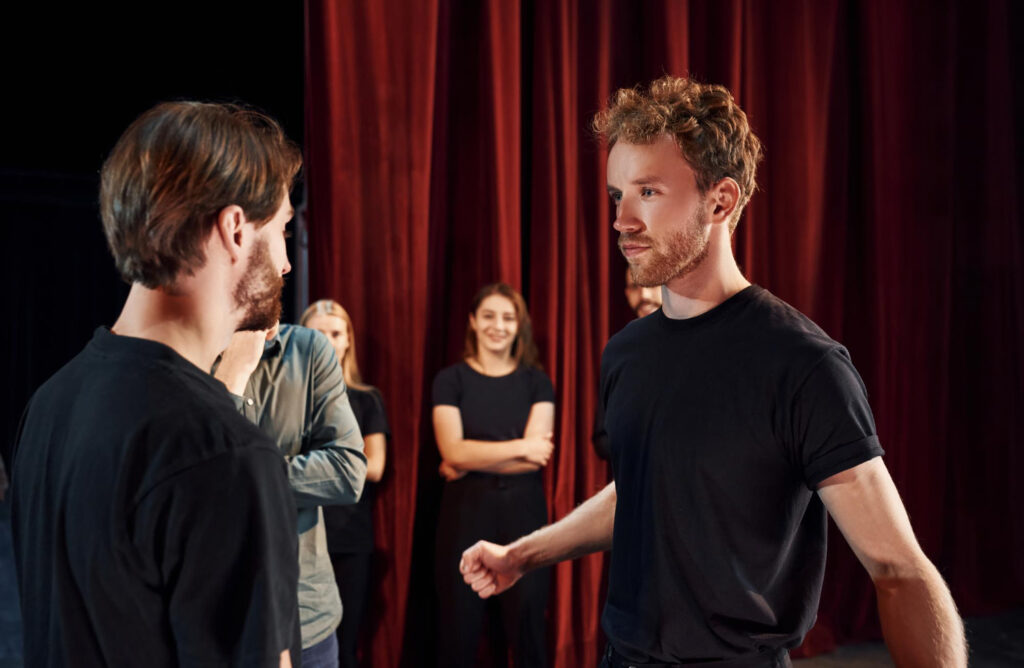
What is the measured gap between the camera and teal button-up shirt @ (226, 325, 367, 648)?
70.2 inches

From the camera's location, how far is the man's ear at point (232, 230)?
→ 0.85m

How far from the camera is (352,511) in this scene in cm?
288

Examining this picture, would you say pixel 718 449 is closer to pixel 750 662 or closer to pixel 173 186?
pixel 750 662

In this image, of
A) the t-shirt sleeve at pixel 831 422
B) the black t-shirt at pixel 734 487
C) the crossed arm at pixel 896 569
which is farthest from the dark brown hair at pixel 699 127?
the crossed arm at pixel 896 569

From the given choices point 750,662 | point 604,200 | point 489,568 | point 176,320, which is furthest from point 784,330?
point 604,200

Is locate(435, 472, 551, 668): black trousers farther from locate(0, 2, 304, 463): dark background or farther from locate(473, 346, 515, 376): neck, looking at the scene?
locate(0, 2, 304, 463): dark background

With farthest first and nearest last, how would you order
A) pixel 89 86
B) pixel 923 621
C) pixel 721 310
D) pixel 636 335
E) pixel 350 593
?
pixel 89 86
pixel 350 593
pixel 636 335
pixel 721 310
pixel 923 621

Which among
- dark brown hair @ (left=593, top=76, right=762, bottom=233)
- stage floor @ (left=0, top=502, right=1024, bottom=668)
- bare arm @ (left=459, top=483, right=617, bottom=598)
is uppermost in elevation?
dark brown hair @ (left=593, top=76, right=762, bottom=233)

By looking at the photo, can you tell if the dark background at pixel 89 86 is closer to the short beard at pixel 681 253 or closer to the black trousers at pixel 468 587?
the black trousers at pixel 468 587

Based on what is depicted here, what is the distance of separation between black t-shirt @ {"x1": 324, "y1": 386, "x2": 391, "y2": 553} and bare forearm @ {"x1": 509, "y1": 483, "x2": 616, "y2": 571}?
141 centimetres

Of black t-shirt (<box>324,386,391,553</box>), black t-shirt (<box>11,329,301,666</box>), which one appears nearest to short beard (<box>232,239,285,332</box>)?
black t-shirt (<box>11,329,301,666</box>)

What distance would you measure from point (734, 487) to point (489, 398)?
1899 mm

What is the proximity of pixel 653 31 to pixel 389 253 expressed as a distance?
4.88 feet

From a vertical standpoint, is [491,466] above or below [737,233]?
below
